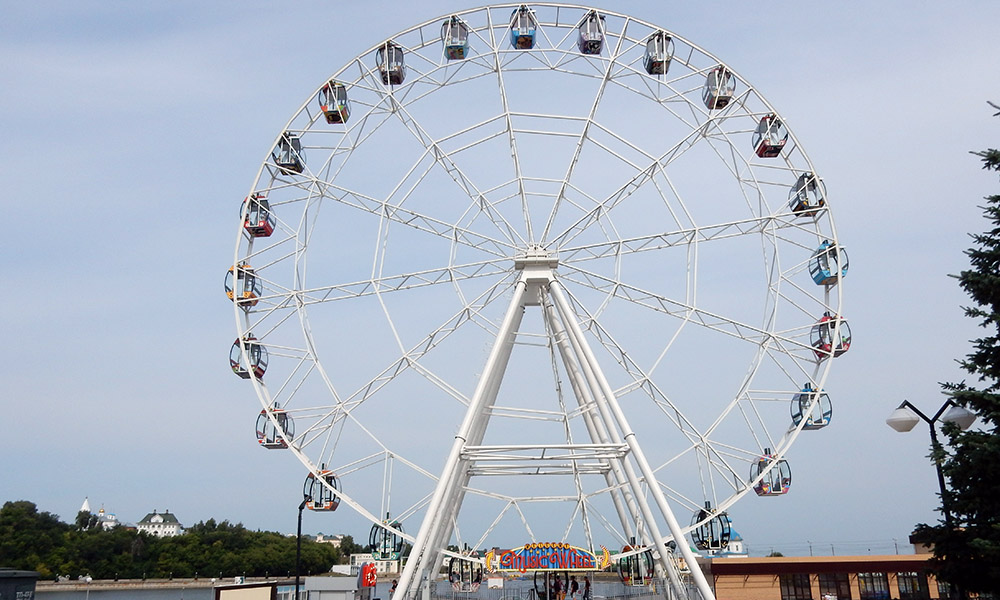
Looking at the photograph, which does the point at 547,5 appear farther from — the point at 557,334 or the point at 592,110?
the point at 557,334

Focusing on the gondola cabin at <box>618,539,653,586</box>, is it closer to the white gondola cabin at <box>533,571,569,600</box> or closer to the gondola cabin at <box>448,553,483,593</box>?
the white gondola cabin at <box>533,571,569,600</box>

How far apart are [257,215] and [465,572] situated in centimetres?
1177

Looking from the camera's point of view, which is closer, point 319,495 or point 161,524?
point 319,495

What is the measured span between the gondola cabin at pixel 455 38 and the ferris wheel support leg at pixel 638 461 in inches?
297

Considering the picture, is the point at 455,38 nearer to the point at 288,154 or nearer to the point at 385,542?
the point at 288,154

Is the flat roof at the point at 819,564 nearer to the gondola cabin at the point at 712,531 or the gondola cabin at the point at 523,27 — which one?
the gondola cabin at the point at 712,531

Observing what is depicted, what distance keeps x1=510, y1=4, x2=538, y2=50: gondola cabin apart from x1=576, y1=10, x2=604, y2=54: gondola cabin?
139cm

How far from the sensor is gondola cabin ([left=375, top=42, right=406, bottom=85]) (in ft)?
75.6

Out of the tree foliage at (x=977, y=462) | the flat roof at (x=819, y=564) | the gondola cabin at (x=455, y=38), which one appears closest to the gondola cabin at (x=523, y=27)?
the gondola cabin at (x=455, y=38)

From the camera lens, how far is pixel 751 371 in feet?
68.6

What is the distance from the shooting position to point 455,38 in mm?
23062

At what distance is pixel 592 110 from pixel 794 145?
5520 millimetres

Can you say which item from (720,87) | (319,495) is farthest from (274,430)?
(720,87)

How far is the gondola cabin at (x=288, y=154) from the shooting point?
2286 centimetres
